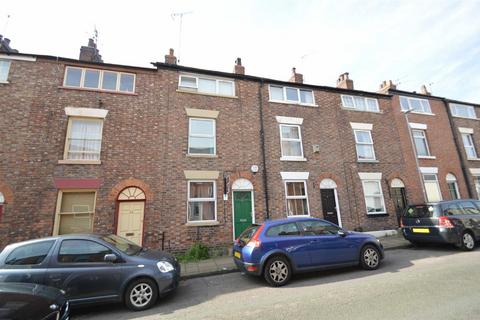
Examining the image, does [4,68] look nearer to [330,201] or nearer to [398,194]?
[330,201]

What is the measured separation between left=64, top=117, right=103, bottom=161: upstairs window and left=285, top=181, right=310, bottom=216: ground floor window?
8192mm

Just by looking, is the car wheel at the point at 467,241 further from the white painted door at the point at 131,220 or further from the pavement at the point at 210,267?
the white painted door at the point at 131,220

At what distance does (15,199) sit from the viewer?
7.68 metres

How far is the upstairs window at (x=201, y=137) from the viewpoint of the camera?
9.83 m

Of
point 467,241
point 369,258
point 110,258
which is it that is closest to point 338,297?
point 369,258

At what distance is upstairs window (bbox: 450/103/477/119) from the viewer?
618 inches

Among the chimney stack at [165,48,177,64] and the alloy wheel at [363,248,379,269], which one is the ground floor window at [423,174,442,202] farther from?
the chimney stack at [165,48,177,64]

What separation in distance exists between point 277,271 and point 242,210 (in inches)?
173

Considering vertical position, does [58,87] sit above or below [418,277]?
above

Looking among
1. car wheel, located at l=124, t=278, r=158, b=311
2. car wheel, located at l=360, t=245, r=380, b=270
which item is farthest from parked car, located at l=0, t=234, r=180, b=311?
car wheel, located at l=360, t=245, r=380, b=270

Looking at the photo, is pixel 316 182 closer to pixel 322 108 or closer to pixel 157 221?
pixel 322 108

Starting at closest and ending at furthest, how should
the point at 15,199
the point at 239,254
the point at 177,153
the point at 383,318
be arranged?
the point at 383,318
the point at 239,254
the point at 15,199
the point at 177,153

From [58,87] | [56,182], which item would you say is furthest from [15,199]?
[58,87]

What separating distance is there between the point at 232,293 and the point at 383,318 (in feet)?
9.50
